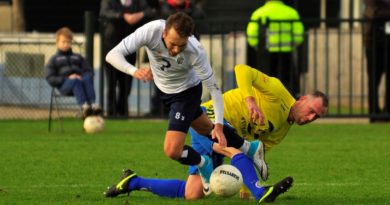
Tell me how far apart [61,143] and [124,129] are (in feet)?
8.87

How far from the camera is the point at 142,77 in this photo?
10.3 m

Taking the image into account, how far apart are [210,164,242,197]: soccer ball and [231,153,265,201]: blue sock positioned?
0.11m

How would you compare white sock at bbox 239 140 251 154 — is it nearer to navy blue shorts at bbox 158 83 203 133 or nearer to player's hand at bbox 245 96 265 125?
player's hand at bbox 245 96 265 125

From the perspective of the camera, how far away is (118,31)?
2091cm

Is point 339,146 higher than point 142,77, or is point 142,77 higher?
point 142,77

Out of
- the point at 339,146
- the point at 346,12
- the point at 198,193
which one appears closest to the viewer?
the point at 198,193

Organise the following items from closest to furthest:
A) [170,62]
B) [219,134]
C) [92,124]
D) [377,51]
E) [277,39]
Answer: [219,134], [170,62], [92,124], [277,39], [377,51]

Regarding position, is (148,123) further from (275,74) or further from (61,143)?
(61,143)

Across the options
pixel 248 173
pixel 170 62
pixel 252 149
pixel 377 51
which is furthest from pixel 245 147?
pixel 377 51

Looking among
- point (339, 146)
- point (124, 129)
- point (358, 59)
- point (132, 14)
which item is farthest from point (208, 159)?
point (358, 59)

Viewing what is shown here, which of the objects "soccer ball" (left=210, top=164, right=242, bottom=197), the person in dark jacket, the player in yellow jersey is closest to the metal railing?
the person in dark jacket

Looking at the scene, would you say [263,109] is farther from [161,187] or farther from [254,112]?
[161,187]

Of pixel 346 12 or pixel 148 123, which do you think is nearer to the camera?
pixel 148 123

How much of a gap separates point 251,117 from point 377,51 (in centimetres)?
1060
